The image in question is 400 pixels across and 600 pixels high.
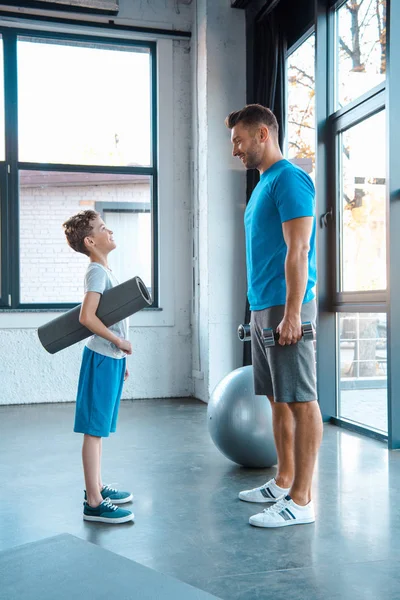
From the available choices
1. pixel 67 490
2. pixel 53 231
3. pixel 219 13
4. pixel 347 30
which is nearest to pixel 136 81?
pixel 219 13

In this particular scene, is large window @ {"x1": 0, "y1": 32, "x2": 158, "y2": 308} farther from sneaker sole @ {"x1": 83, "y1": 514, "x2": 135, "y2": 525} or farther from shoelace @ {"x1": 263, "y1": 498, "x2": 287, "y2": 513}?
shoelace @ {"x1": 263, "y1": 498, "x2": 287, "y2": 513}

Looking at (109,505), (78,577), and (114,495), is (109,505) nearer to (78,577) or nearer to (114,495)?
(114,495)

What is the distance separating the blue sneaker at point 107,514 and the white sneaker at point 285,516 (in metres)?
0.46

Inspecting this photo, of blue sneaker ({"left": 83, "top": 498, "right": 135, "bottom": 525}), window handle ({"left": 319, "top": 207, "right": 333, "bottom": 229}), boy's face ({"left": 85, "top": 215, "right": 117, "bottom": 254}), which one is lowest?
blue sneaker ({"left": 83, "top": 498, "right": 135, "bottom": 525})

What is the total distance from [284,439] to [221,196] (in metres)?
2.84

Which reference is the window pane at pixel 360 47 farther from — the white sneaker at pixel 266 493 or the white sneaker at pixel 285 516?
the white sneaker at pixel 285 516

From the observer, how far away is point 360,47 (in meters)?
3.87

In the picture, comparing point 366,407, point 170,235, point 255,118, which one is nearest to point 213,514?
point 255,118

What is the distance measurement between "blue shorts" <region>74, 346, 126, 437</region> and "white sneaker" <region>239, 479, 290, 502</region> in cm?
67

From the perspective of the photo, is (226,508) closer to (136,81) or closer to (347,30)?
(347,30)

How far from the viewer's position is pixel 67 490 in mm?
2725

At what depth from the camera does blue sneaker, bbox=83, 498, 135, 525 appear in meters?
2.30

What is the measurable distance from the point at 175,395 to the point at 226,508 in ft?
9.58

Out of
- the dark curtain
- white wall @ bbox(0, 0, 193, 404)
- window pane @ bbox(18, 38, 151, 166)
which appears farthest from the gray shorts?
window pane @ bbox(18, 38, 151, 166)
